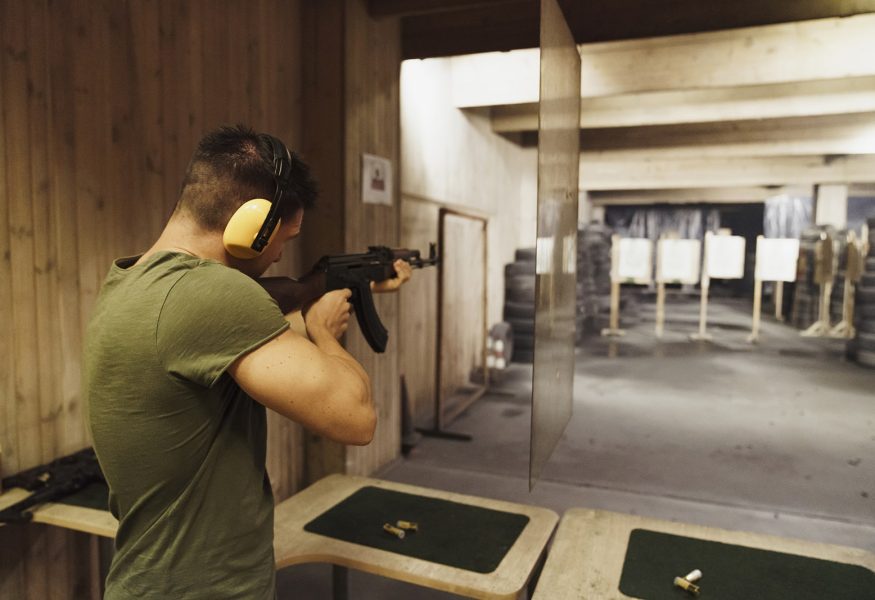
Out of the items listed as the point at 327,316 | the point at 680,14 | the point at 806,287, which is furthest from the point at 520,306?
the point at 806,287

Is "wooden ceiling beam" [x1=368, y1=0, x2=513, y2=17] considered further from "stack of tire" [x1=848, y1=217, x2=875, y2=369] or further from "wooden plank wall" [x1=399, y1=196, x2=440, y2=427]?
"stack of tire" [x1=848, y1=217, x2=875, y2=369]

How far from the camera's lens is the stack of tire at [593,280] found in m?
8.85

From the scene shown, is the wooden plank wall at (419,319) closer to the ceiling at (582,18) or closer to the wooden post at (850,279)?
the ceiling at (582,18)

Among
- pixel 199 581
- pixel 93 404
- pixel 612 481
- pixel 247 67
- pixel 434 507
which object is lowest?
pixel 612 481

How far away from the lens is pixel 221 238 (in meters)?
1.12

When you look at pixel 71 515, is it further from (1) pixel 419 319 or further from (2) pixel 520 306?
(2) pixel 520 306

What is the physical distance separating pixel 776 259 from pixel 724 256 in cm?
74

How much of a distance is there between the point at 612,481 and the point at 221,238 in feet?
10.3

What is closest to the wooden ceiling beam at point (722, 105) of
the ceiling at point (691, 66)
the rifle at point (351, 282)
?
the ceiling at point (691, 66)

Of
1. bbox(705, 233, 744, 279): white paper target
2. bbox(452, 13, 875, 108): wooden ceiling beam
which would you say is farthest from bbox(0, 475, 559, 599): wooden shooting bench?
bbox(705, 233, 744, 279): white paper target

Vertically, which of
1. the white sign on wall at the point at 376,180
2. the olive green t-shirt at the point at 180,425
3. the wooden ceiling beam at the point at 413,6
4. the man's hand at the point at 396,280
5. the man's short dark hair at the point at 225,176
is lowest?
the olive green t-shirt at the point at 180,425

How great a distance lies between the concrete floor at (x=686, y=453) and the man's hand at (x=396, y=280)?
126 cm

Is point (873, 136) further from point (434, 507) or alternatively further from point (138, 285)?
point (138, 285)

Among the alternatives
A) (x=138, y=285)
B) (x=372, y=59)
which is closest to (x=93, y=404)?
(x=138, y=285)
